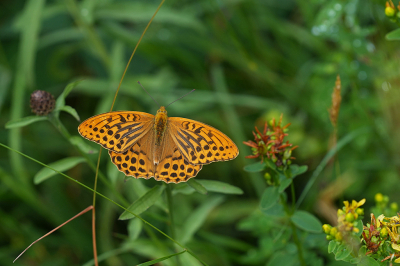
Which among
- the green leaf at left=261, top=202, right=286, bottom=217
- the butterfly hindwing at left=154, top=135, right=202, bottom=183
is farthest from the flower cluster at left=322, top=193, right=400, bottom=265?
the butterfly hindwing at left=154, top=135, right=202, bottom=183

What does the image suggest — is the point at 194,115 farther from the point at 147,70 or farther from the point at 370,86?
the point at 370,86

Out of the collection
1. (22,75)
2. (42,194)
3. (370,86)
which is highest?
(22,75)

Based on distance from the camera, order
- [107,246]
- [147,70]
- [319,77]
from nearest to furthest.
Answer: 1. [107,246]
2. [319,77]
3. [147,70]

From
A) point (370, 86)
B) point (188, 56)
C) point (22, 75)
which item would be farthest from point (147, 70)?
point (370, 86)

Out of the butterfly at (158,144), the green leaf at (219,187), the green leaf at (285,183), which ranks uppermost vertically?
the butterfly at (158,144)

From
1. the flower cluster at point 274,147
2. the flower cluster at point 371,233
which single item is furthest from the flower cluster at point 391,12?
the flower cluster at point 371,233

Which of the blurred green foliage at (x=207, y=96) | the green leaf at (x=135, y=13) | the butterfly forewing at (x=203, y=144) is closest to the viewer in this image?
the butterfly forewing at (x=203, y=144)

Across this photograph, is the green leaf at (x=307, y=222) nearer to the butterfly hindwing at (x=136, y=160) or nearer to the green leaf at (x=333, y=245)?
the green leaf at (x=333, y=245)
